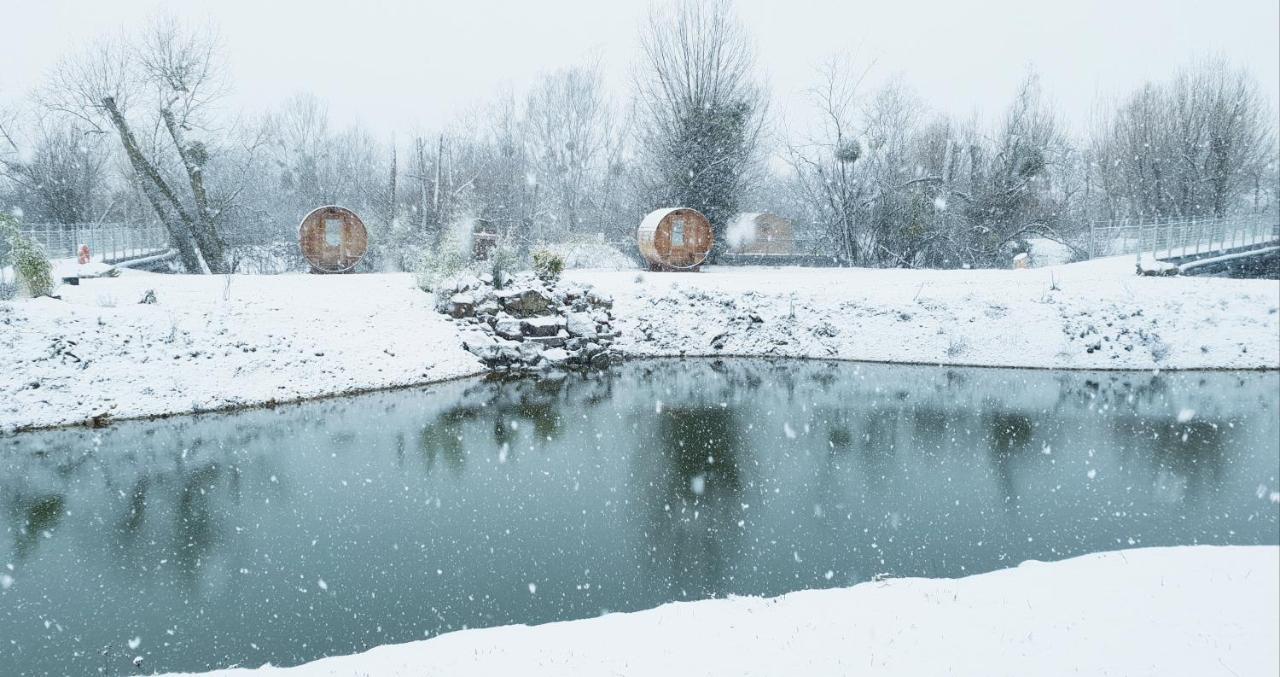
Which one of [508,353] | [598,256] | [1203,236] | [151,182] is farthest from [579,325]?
[1203,236]

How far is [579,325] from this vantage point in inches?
738

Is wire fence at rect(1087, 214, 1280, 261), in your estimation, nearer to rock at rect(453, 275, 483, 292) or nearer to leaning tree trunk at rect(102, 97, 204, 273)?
rock at rect(453, 275, 483, 292)

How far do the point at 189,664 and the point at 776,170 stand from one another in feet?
168

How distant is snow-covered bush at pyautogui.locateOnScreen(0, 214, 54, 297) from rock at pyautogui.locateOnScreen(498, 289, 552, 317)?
9394 mm

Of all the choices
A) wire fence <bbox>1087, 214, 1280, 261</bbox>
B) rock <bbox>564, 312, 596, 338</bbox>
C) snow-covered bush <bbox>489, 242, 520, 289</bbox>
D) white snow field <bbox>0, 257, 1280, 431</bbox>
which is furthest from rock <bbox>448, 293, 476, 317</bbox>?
wire fence <bbox>1087, 214, 1280, 261</bbox>

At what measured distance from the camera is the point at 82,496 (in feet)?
29.2

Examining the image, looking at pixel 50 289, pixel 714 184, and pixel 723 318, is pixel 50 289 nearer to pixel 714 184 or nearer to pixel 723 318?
pixel 723 318

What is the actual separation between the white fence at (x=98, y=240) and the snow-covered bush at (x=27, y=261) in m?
14.7

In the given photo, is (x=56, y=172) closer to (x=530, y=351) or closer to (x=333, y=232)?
(x=333, y=232)

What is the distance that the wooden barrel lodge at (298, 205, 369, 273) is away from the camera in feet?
Answer: 73.3

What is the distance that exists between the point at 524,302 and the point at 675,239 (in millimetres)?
8617

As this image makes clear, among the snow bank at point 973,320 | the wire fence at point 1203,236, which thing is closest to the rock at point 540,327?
the snow bank at point 973,320

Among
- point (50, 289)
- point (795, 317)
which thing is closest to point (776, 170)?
point (795, 317)

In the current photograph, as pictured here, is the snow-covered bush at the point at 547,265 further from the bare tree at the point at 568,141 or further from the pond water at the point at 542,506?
the bare tree at the point at 568,141
